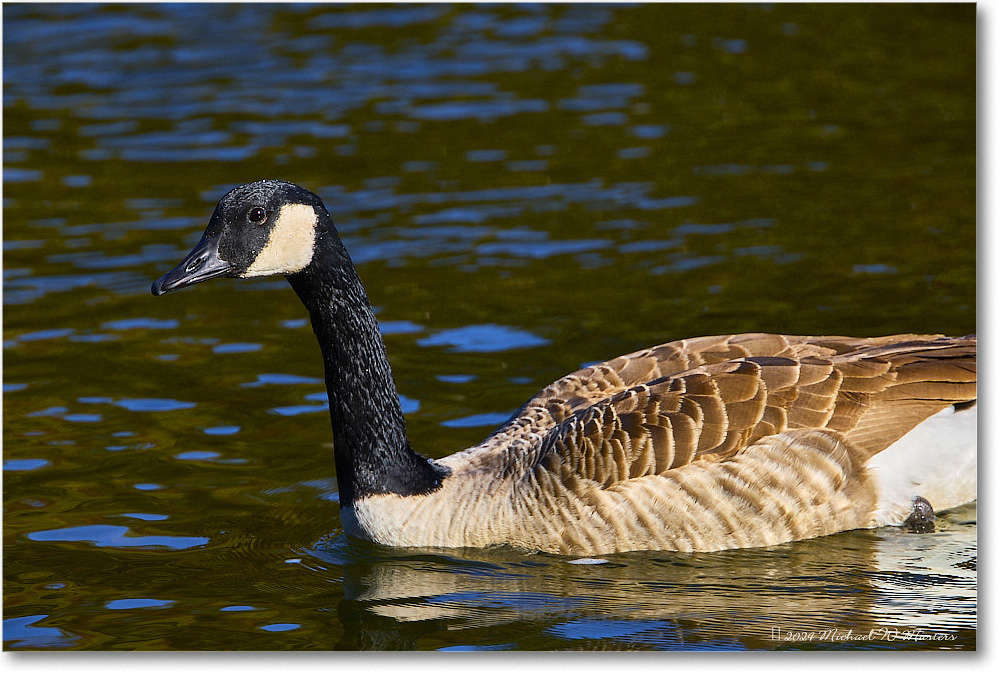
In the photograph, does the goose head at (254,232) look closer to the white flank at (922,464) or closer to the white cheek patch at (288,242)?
the white cheek patch at (288,242)

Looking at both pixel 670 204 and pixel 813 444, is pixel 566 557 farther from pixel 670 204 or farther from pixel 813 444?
pixel 670 204

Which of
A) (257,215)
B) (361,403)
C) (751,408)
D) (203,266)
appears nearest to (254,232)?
(257,215)

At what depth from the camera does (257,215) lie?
23.9 feet

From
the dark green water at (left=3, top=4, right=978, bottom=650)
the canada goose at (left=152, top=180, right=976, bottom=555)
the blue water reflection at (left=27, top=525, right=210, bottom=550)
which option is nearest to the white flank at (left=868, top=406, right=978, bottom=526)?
the canada goose at (left=152, top=180, right=976, bottom=555)

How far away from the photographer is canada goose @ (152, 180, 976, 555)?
290 inches

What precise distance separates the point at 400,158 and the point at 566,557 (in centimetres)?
776

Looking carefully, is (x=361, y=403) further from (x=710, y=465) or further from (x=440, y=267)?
(x=440, y=267)

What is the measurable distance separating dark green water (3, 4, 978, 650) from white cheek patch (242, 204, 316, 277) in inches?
67.4

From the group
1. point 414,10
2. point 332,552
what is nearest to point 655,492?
point 332,552

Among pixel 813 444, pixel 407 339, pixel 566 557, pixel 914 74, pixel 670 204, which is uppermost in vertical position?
pixel 914 74

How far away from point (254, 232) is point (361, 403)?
3.86ft

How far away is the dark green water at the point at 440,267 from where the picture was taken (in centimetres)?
716

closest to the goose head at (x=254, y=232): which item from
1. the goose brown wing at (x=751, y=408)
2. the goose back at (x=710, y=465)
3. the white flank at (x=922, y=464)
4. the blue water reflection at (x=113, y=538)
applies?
the goose back at (x=710, y=465)

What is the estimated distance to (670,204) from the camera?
1309cm
